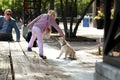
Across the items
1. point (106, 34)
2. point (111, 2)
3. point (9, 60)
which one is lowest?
point (9, 60)

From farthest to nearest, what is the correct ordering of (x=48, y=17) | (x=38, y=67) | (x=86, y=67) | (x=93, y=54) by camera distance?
(x=93, y=54)
(x=48, y=17)
(x=86, y=67)
(x=38, y=67)

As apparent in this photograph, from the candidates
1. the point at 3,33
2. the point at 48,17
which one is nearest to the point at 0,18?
the point at 3,33

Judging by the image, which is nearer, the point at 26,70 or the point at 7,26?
the point at 26,70

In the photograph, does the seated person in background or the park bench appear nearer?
the park bench

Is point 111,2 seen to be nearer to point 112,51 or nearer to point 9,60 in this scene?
point 112,51

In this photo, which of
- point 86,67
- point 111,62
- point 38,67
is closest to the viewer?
point 111,62

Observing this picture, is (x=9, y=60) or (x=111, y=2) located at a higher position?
(x=111, y=2)

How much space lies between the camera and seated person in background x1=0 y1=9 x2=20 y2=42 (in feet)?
45.8

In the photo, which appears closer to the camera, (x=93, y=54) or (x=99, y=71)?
(x=99, y=71)

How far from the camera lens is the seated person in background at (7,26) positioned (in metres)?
14.0

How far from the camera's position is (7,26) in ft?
47.0

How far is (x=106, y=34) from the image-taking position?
21.1ft

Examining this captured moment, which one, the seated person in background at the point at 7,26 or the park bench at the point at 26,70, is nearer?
the park bench at the point at 26,70

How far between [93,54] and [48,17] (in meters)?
3.30
